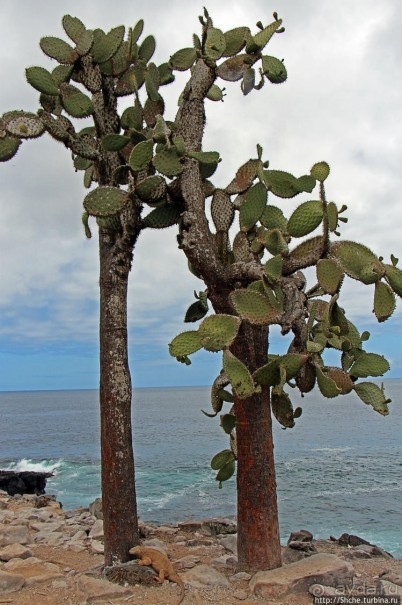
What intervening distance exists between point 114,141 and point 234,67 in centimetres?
147

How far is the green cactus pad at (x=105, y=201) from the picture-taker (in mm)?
4898

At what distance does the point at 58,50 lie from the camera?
18.1 feet

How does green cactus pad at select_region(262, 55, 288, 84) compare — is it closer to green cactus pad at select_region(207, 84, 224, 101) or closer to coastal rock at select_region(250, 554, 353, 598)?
green cactus pad at select_region(207, 84, 224, 101)

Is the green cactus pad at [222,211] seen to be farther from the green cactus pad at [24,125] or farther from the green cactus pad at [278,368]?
the green cactus pad at [24,125]

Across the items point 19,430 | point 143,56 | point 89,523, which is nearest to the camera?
Answer: point 143,56

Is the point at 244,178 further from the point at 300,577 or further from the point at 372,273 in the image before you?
the point at 300,577

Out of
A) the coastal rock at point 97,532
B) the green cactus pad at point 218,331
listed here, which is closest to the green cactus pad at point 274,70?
the green cactus pad at point 218,331

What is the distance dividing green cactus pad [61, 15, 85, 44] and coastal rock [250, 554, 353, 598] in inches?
206

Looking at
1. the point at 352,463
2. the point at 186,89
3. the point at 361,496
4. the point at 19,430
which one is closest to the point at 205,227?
the point at 186,89

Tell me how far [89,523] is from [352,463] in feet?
62.5

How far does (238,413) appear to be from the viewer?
528 cm

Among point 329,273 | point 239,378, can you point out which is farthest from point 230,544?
point 329,273

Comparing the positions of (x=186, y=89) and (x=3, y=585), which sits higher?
(x=186, y=89)

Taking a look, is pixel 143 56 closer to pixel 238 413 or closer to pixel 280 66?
pixel 280 66
